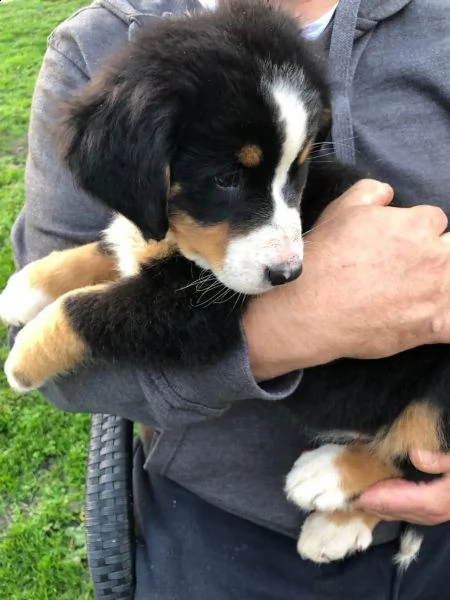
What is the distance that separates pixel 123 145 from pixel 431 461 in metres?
1.04

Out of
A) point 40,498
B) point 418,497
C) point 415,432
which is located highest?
point 415,432

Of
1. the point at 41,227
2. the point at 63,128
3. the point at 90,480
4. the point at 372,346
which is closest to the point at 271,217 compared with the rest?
the point at 372,346

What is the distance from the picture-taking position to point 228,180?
1.62 metres

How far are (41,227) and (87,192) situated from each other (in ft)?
1.23

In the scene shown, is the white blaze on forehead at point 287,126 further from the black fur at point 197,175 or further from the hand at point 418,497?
the hand at point 418,497

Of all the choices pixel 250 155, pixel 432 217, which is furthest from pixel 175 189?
pixel 432 217

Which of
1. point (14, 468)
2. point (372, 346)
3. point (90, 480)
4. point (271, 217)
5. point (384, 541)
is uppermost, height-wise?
point (271, 217)

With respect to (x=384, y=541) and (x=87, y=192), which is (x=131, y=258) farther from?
(x=384, y=541)

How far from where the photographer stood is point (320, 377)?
186 centimetres

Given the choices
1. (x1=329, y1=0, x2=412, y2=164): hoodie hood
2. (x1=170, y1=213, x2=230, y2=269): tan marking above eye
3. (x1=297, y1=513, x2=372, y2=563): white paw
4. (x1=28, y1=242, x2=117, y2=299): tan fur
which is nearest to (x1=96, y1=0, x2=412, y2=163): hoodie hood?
(x1=329, y1=0, x2=412, y2=164): hoodie hood

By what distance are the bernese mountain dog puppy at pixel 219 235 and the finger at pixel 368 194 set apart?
0.11 metres

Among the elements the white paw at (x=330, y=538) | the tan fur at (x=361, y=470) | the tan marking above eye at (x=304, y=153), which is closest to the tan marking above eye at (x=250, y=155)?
the tan marking above eye at (x=304, y=153)

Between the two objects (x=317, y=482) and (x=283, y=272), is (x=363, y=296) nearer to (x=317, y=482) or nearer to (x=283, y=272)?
(x=283, y=272)

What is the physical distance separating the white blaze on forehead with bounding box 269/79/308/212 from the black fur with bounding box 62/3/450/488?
1.0 inches
